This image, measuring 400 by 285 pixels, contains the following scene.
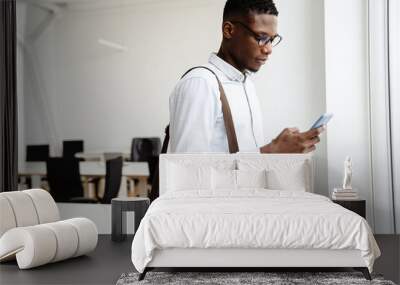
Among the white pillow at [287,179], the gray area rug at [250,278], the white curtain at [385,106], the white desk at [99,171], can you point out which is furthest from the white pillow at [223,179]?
the white curtain at [385,106]

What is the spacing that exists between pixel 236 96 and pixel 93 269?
2288 mm

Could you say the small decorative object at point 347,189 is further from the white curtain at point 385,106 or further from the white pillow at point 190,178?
the white pillow at point 190,178

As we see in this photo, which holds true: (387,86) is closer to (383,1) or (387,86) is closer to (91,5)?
(383,1)

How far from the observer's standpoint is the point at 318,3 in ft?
20.5

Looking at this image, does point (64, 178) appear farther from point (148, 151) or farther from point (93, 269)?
point (93, 269)

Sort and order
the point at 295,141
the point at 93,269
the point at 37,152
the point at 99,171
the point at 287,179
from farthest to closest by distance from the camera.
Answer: the point at 37,152 → the point at 99,171 → the point at 295,141 → the point at 287,179 → the point at 93,269

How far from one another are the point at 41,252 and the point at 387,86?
3573 mm

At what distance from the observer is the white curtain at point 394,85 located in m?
6.04

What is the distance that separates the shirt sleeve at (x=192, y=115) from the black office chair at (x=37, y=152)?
4.62ft

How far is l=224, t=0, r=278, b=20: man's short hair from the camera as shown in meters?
6.20

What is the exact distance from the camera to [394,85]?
606cm

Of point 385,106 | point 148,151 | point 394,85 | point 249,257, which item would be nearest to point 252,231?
point 249,257

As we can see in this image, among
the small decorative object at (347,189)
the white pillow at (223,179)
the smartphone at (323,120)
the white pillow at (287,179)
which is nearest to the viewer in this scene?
the white pillow at (223,179)

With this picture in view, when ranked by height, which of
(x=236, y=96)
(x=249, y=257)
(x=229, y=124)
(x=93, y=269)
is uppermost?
(x=236, y=96)
